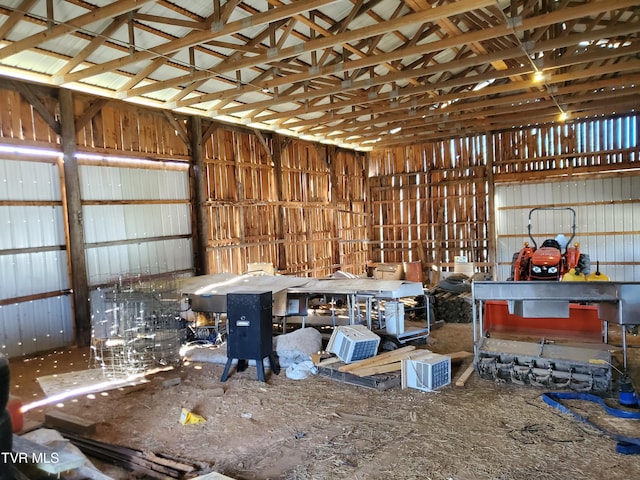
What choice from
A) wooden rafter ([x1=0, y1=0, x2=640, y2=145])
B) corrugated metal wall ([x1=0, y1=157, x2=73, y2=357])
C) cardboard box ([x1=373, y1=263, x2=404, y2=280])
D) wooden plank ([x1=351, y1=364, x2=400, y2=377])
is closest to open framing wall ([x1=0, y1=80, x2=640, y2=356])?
corrugated metal wall ([x1=0, y1=157, x2=73, y2=357])

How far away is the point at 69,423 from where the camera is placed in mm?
4793

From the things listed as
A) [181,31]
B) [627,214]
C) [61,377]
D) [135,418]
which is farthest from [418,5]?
[627,214]

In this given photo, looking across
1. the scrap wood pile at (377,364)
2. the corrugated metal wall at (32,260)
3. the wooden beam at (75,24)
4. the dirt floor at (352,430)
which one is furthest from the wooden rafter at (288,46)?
the dirt floor at (352,430)

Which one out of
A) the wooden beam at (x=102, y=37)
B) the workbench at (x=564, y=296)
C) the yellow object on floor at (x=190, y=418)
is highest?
the wooden beam at (x=102, y=37)

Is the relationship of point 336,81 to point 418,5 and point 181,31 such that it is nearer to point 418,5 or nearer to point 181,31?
point 181,31

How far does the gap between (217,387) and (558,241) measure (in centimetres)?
580

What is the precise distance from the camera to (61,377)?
680cm

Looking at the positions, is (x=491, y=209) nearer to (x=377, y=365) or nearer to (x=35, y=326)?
(x=377, y=365)

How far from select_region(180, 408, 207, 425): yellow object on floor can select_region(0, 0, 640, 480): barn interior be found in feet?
0.05

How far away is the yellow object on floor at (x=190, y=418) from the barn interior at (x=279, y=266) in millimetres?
16

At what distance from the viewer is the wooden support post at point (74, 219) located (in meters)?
8.48

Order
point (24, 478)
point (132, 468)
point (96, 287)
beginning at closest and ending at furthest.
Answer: point (24, 478) → point (132, 468) → point (96, 287)

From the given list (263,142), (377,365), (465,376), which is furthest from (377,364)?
(263,142)

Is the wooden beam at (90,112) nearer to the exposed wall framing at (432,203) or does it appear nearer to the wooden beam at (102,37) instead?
the wooden beam at (102,37)
